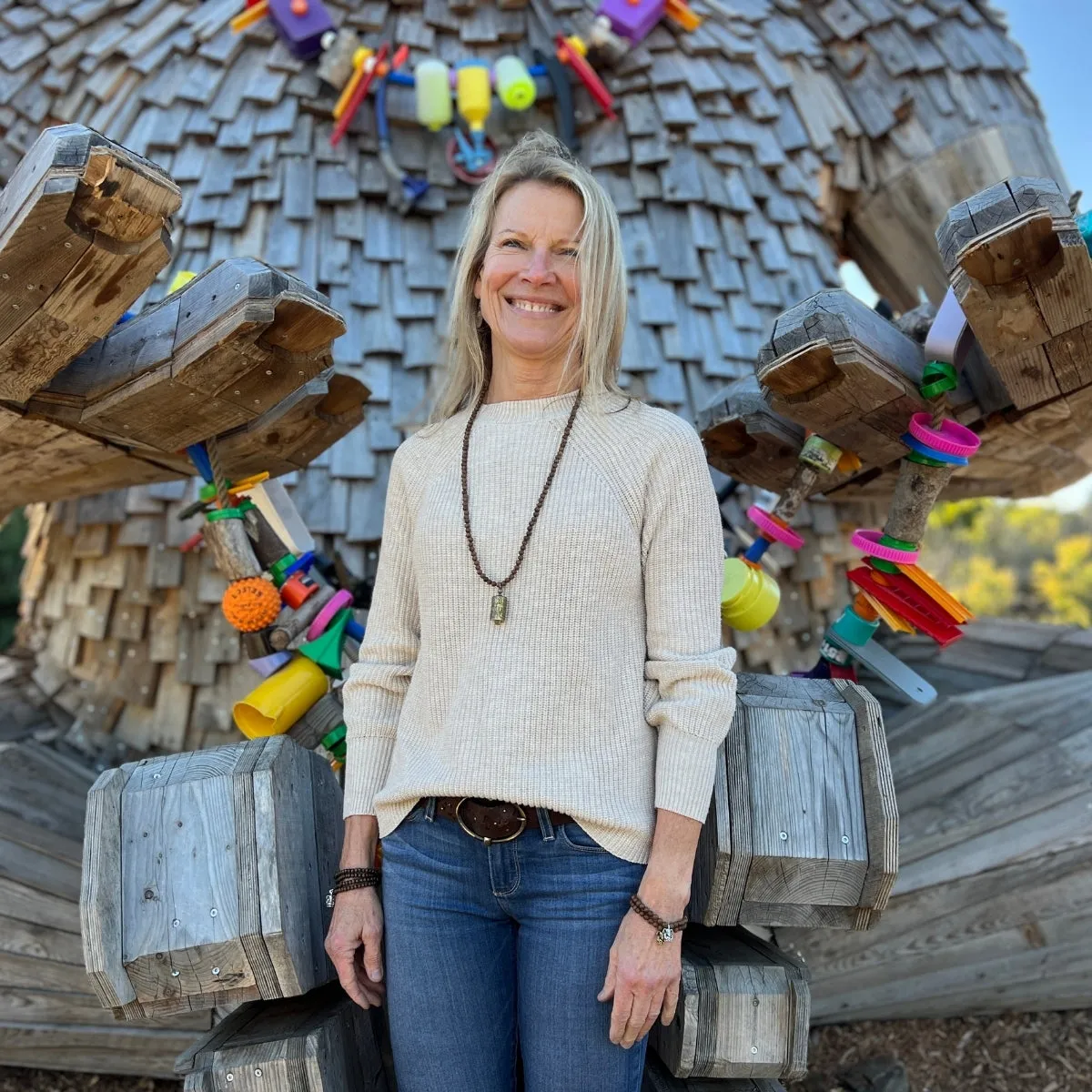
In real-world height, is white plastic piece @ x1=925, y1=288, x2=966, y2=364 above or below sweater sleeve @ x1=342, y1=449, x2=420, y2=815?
above

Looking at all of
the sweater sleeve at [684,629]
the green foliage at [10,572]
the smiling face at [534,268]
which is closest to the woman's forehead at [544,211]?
the smiling face at [534,268]

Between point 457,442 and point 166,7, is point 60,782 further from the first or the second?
point 166,7

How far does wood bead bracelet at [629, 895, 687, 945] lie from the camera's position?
1.06 m

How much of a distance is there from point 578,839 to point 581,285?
64cm

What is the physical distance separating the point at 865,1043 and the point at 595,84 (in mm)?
2130

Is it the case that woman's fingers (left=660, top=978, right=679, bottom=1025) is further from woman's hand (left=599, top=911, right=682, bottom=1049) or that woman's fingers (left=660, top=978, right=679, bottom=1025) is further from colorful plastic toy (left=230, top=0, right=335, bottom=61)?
colorful plastic toy (left=230, top=0, right=335, bottom=61)

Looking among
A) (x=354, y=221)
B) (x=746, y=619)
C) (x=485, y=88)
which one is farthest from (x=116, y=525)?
(x=746, y=619)

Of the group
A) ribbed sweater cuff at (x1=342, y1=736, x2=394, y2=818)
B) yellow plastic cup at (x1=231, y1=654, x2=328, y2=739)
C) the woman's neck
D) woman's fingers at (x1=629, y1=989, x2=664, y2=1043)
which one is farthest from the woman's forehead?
woman's fingers at (x1=629, y1=989, x2=664, y2=1043)

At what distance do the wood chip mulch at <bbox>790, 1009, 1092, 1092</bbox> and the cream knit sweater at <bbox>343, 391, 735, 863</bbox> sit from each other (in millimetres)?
1079

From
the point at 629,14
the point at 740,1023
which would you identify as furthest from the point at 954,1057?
the point at 629,14

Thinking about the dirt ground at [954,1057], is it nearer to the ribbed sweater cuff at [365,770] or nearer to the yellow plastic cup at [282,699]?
the yellow plastic cup at [282,699]

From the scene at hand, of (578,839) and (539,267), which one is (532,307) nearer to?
(539,267)

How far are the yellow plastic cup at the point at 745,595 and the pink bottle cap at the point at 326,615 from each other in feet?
2.01

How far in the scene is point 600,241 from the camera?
48.1 inches
